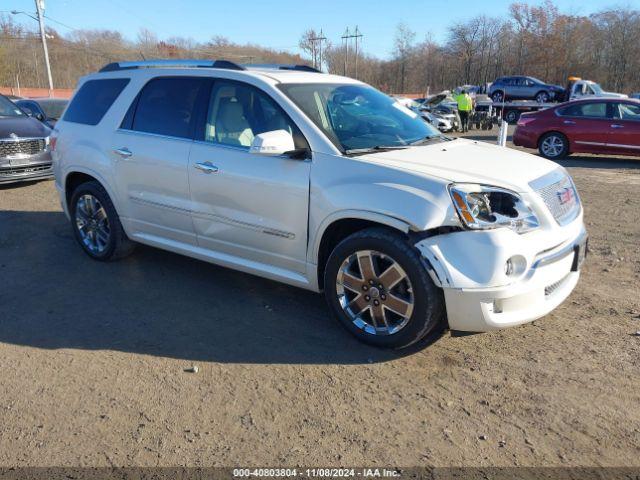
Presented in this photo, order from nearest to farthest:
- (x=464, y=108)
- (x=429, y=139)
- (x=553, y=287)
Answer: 1. (x=553, y=287)
2. (x=429, y=139)
3. (x=464, y=108)

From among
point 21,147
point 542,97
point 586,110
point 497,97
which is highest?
point 586,110

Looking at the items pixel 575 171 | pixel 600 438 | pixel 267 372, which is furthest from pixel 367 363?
pixel 575 171

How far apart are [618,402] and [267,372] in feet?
6.78

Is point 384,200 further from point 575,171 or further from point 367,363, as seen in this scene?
point 575,171

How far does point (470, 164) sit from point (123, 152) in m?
3.04

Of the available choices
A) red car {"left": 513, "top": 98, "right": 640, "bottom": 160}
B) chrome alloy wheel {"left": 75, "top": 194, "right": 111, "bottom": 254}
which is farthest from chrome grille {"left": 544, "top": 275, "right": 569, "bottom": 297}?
red car {"left": 513, "top": 98, "right": 640, "bottom": 160}

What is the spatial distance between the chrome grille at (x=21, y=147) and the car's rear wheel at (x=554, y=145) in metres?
11.3

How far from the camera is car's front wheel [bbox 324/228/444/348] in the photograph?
3.33 meters

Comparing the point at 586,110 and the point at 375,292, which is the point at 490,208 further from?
the point at 586,110

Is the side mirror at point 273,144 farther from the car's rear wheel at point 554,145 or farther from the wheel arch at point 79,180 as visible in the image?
the car's rear wheel at point 554,145

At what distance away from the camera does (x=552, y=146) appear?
44.0 feet

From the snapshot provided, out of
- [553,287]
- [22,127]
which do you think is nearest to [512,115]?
[22,127]

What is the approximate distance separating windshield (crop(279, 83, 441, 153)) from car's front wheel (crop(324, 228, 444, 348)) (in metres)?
0.74

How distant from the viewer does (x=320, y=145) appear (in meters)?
3.76
